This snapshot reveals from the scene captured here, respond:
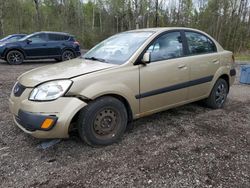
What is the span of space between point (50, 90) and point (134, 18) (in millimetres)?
24716

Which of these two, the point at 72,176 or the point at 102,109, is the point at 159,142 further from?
the point at 72,176

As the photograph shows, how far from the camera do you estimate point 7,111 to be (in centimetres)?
450

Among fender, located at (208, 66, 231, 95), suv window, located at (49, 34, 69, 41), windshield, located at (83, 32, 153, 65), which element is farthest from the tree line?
windshield, located at (83, 32, 153, 65)

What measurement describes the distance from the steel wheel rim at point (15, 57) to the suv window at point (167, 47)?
9174mm

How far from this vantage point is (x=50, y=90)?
2840mm

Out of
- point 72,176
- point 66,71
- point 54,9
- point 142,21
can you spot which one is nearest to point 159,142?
point 72,176

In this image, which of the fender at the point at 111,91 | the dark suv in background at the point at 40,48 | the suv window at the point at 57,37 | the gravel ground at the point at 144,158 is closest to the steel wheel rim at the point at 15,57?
the dark suv in background at the point at 40,48

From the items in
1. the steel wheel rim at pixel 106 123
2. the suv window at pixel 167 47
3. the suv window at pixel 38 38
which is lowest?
the steel wheel rim at pixel 106 123

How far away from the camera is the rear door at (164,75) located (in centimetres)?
345

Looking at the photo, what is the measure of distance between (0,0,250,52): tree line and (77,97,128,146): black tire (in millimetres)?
19835

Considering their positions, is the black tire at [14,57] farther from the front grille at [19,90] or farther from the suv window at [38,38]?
the front grille at [19,90]

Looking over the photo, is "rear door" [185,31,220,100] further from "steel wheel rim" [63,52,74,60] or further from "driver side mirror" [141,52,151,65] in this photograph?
"steel wheel rim" [63,52,74,60]

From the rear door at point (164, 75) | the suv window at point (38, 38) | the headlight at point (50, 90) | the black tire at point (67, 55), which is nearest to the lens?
the headlight at point (50, 90)

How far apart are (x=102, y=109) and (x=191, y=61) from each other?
180 centimetres
